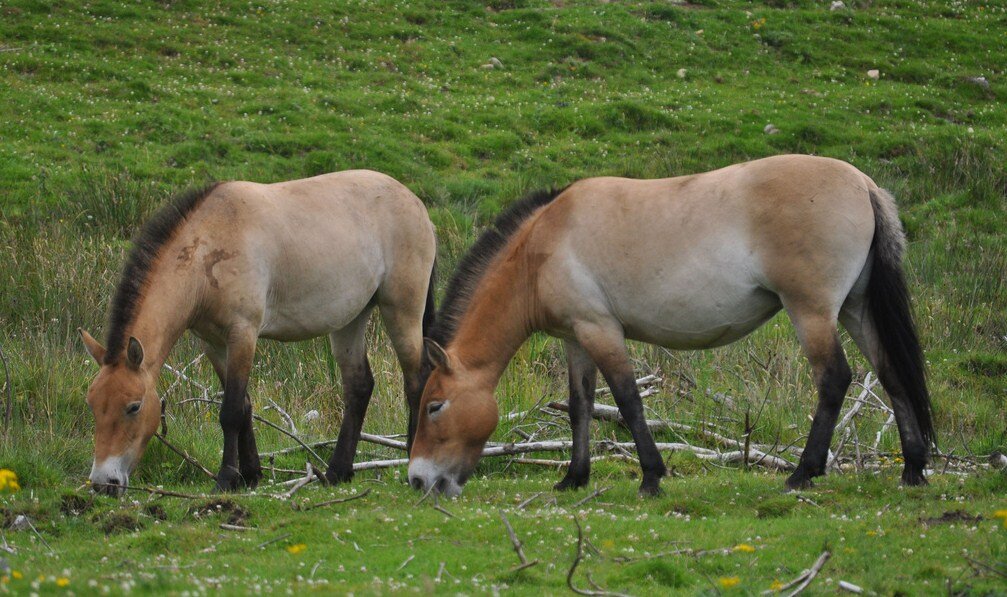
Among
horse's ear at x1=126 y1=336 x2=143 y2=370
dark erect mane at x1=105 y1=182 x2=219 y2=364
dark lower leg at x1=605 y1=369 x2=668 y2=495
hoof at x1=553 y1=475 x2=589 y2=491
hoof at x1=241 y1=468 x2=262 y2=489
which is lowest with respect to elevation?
hoof at x1=241 y1=468 x2=262 y2=489

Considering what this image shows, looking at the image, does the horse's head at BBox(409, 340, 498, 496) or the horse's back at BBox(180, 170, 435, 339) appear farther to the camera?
the horse's back at BBox(180, 170, 435, 339)

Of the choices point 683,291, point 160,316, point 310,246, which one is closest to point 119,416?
point 160,316

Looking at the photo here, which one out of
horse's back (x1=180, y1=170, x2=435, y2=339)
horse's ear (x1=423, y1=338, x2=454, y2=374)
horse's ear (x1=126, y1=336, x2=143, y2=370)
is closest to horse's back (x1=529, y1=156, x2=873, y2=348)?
horse's ear (x1=423, y1=338, x2=454, y2=374)

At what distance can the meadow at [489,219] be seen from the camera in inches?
235

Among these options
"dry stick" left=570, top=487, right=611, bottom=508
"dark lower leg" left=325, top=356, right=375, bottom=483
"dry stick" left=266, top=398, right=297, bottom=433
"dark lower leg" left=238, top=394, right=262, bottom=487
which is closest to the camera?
"dry stick" left=570, top=487, right=611, bottom=508

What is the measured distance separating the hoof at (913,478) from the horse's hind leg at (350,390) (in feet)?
13.5

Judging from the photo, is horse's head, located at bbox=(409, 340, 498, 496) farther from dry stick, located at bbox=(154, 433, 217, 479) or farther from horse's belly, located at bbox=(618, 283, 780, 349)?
dry stick, located at bbox=(154, 433, 217, 479)

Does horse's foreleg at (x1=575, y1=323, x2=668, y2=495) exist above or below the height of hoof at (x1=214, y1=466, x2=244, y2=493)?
above

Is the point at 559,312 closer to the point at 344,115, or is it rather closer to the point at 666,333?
the point at 666,333

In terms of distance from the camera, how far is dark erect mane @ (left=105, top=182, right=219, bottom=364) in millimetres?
7680

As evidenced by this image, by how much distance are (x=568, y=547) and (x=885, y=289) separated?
10.1ft

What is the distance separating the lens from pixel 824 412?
758 centimetres

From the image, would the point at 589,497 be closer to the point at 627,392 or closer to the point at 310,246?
the point at 627,392

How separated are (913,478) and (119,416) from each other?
5314 mm
